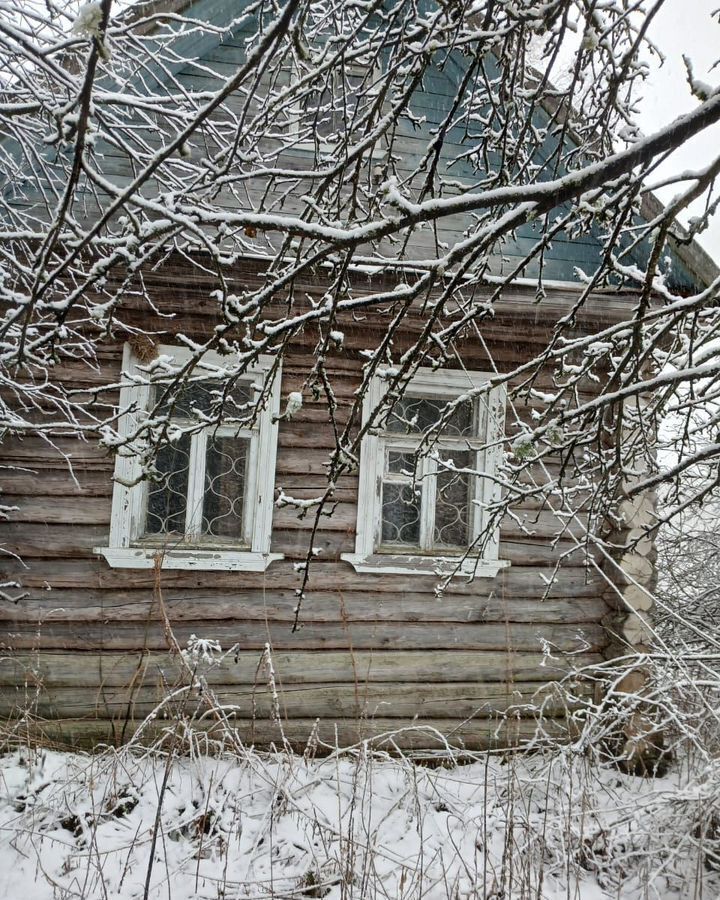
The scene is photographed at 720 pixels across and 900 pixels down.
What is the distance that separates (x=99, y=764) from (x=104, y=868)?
25.0 inches

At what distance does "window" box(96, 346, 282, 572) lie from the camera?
3.81m

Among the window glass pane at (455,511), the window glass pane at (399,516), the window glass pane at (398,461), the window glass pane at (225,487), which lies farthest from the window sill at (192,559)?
the window glass pane at (455,511)

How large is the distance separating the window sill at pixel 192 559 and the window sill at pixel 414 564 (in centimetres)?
53

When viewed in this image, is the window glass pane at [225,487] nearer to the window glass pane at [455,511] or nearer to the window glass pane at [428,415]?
the window glass pane at [428,415]

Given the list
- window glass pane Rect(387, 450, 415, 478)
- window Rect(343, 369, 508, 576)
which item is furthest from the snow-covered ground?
window glass pane Rect(387, 450, 415, 478)

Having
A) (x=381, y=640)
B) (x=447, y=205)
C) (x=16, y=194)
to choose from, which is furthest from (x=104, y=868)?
(x=16, y=194)

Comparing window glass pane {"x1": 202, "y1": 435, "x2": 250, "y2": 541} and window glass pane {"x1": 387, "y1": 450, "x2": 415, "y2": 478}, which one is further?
window glass pane {"x1": 387, "y1": 450, "x2": 415, "y2": 478}

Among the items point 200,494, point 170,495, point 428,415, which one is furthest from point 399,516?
point 170,495

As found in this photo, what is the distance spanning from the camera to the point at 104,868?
108 inches

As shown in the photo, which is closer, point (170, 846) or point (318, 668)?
point (170, 846)

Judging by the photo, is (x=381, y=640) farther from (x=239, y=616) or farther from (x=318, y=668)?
(x=239, y=616)

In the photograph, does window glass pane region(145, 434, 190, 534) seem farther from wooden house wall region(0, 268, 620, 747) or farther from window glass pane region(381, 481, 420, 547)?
window glass pane region(381, 481, 420, 547)

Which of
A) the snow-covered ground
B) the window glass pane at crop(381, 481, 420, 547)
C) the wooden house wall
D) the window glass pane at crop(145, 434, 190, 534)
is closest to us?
the snow-covered ground

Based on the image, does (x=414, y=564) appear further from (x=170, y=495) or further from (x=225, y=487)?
(x=170, y=495)
